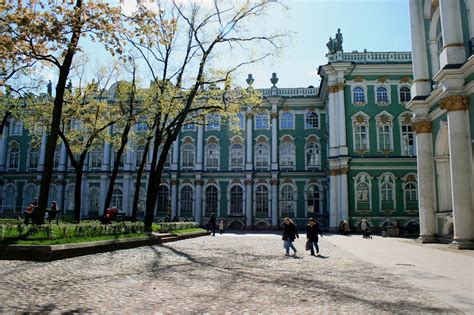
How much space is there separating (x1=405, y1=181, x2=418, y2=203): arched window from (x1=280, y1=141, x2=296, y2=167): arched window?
456 inches

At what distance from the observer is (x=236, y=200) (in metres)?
43.2

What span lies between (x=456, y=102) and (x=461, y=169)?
2.91 meters

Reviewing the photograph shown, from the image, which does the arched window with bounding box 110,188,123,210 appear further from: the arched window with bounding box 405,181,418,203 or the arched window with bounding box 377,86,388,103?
the arched window with bounding box 405,181,418,203

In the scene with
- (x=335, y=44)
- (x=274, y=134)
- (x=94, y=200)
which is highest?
(x=335, y=44)

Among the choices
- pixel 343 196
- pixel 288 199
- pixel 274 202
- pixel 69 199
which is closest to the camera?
pixel 343 196

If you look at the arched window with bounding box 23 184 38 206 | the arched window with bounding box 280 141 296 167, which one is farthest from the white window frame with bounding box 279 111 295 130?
the arched window with bounding box 23 184 38 206

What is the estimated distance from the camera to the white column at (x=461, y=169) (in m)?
17.2

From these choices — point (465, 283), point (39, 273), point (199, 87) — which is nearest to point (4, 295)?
point (39, 273)

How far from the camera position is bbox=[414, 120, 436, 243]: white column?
21.4 metres

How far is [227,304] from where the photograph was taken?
688 centimetres

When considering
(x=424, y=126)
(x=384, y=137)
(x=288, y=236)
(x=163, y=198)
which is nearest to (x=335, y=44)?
(x=384, y=137)

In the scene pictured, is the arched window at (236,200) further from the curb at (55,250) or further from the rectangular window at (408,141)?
the curb at (55,250)

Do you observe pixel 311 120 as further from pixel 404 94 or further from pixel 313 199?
pixel 404 94

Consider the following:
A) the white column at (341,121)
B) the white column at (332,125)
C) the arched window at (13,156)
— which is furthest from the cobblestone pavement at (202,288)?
the arched window at (13,156)
